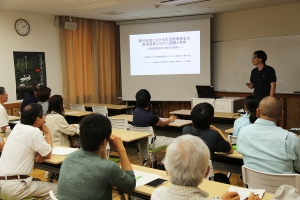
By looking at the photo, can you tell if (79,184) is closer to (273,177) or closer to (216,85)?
(273,177)

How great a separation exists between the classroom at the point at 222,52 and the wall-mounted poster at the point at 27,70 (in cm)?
10

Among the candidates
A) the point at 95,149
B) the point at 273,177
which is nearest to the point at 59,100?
the point at 95,149

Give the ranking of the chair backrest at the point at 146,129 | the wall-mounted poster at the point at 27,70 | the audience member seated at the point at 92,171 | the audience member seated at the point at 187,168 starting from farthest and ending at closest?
the wall-mounted poster at the point at 27,70 < the chair backrest at the point at 146,129 < the audience member seated at the point at 92,171 < the audience member seated at the point at 187,168

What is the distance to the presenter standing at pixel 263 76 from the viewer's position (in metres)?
5.32

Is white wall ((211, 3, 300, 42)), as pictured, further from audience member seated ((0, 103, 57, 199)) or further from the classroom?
audience member seated ((0, 103, 57, 199))

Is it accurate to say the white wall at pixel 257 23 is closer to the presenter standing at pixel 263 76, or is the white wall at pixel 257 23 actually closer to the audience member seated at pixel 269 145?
the presenter standing at pixel 263 76

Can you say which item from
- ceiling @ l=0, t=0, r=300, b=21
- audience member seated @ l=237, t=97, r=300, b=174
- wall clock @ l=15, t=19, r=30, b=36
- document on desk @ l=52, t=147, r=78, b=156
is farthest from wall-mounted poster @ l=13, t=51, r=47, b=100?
audience member seated @ l=237, t=97, r=300, b=174

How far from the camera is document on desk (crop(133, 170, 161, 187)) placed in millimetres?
2199

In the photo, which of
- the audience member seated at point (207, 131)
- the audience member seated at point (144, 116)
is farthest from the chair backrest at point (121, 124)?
the audience member seated at point (207, 131)

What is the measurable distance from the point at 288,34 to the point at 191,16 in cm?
226

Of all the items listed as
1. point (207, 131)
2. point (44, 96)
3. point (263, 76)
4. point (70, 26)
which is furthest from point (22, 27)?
point (207, 131)

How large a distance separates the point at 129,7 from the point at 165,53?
5.87 ft

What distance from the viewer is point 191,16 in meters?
7.73

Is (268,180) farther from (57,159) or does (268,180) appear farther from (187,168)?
(57,159)
